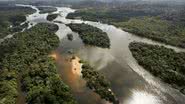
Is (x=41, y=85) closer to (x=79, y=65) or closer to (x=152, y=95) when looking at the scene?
(x=79, y=65)

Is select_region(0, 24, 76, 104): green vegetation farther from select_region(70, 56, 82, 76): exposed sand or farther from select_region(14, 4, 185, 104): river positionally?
select_region(70, 56, 82, 76): exposed sand

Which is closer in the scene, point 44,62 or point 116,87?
point 116,87

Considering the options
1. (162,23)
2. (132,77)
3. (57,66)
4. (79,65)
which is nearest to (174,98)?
(132,77)

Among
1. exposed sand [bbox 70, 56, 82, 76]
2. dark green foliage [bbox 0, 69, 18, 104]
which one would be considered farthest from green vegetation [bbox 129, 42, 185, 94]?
dark green foliage [bbox 0, 69, 18, 104]

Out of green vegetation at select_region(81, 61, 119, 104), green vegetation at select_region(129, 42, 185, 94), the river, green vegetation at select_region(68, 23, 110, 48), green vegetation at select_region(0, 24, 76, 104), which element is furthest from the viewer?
green vegetation at select_region(68, 23, 110, 48)

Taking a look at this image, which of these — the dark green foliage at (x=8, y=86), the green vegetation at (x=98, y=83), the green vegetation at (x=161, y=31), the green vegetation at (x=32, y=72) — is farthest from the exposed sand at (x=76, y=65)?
the green vegetation at (x=161, y=31)

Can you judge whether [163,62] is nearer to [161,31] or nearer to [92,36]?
[92,36]
